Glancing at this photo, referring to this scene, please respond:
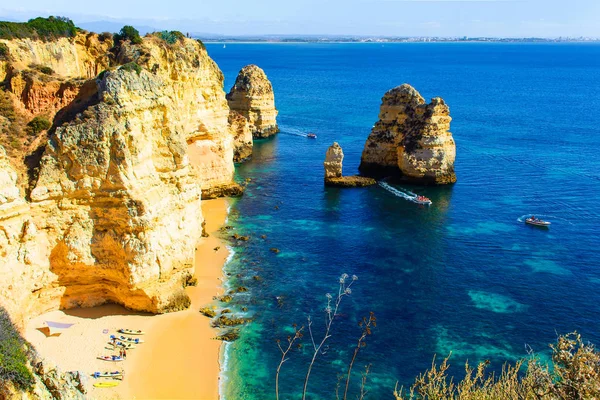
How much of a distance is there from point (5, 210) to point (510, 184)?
52.3 metres

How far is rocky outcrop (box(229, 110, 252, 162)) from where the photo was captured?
71250 millimetres

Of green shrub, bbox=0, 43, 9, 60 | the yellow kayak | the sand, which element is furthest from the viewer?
green shrub, bbox=0, 43, 9, 60

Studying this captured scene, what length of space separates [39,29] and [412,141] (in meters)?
39.4

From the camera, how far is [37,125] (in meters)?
31.8

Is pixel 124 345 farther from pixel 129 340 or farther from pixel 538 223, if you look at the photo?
pixel 538 223

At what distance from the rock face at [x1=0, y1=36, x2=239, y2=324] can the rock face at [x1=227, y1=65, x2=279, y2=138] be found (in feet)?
169

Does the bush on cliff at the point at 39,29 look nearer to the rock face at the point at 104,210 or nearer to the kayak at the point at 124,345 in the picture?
the rock face at the point at 104,210

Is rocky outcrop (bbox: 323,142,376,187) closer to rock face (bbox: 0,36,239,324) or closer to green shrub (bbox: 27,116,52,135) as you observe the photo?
rock face (bbox: 0,36,239,324)

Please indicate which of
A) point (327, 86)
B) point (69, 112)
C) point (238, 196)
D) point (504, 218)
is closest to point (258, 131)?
point (238, 196)

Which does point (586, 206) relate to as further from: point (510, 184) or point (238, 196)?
point (238, 196)

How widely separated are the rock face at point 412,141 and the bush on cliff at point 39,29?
3546cm

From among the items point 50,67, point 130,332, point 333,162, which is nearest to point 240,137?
point 333,162

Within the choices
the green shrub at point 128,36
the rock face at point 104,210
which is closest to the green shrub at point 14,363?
the rock face at point 104,210

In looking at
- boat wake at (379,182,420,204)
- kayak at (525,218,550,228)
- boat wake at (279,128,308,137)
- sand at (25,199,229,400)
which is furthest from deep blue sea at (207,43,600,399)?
boat wake at (279,128,308,137)
